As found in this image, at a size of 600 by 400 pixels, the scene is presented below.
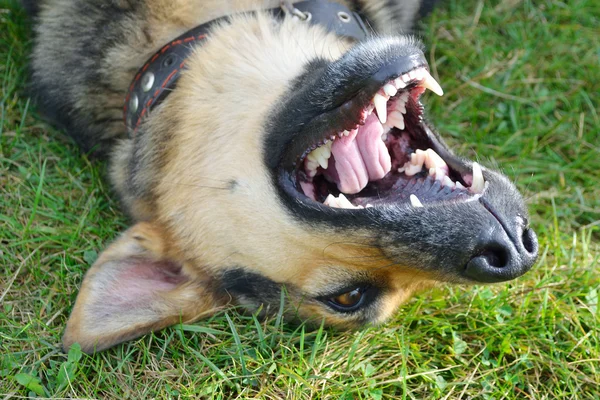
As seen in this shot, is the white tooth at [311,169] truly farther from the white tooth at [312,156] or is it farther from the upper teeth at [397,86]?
the upper teeth at [397,86]

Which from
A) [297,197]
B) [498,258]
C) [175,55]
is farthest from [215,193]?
[498,258]

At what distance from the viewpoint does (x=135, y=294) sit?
11.2 ft

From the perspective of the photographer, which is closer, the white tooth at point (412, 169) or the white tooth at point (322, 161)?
the white tooth at point (322, 161)

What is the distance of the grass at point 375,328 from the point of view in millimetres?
3477

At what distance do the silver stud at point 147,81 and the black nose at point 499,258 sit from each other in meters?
1.89

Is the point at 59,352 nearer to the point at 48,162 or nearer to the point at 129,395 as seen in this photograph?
the point at 129,395

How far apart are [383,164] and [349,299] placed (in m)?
0.69

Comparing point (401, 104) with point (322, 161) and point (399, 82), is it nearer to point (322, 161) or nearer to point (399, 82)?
point (399, 82)

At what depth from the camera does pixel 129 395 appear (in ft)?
11.2

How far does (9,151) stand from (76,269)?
3.36 feet

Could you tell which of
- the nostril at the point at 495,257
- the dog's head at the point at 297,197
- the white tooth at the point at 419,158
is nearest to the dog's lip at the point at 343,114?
the dog's head at the point at 297,197

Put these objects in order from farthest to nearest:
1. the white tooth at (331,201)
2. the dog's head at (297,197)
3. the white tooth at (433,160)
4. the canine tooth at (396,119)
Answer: the canine tooth at (396,119) < the white tooth at (433,160) < the white tooth at (331,201) < the dog's head at (297,197)

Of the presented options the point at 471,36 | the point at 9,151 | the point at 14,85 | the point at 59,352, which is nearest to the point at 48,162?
the point at 9,151

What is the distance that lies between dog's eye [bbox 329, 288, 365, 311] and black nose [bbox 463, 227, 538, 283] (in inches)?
24.2
